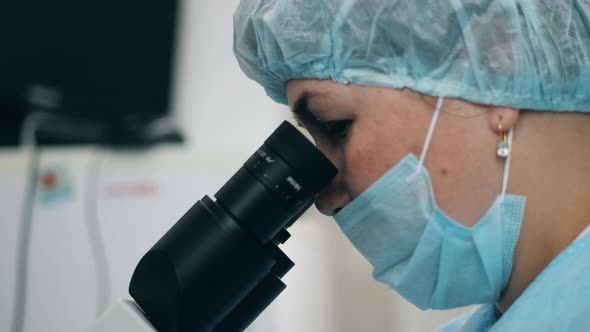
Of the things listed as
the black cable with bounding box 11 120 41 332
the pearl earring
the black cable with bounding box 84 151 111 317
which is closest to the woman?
the pearl earring

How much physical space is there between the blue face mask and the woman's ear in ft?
0.13

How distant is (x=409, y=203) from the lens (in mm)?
764

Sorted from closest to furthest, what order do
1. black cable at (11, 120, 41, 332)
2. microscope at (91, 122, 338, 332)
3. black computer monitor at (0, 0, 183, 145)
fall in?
microscope at (91, 122, 338, 332) → black cable at (11, 120, 41, 332) → black computer monitor at (0, 0, 183, 145)

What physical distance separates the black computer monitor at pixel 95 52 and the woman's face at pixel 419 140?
1046mm

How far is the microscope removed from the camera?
2.39 feet

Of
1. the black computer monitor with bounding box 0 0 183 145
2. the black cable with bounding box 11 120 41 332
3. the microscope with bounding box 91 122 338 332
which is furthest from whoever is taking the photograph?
the black computer monitor with bounding box 0 0 183 145

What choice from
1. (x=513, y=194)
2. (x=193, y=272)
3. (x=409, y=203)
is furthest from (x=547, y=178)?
(x=193, y=272)

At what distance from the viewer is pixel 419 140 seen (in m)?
0.75

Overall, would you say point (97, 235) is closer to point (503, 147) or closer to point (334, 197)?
point (334, 197)

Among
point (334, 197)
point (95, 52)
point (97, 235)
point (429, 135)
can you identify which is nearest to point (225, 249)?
point (334, 197)

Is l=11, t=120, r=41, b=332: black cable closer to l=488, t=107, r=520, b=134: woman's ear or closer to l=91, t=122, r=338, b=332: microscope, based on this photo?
l=91, t=122, r=338, b=332: microscope

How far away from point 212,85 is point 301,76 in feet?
2.96

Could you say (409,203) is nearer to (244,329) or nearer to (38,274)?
(244,329)

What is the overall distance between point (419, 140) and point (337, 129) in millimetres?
106
